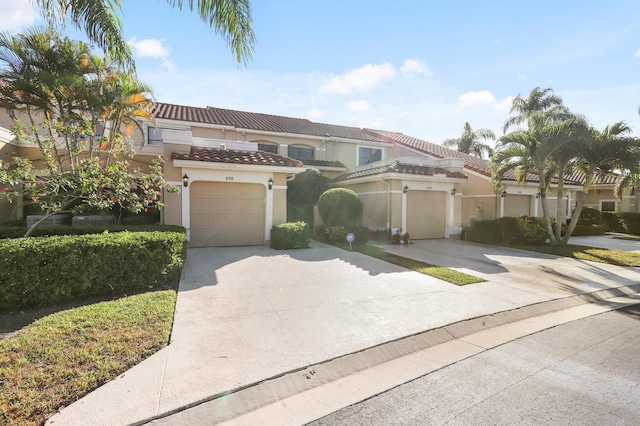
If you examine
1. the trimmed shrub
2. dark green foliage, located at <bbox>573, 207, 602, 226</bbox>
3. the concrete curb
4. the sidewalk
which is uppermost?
dark green foliage, located at <bbox>573, 207, 602, 226</bbox>

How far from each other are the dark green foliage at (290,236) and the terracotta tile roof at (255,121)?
916cm

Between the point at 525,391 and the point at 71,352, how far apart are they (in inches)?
206

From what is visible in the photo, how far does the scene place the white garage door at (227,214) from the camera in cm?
1198

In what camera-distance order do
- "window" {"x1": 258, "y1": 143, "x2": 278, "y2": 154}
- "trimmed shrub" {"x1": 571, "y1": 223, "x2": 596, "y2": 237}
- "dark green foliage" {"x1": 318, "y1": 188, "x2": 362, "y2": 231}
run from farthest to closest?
1. "window" {"x1": 258, "y1": 143, "x2": 278, "y2": 154}
2. "trimmed shrub" {"x1": 571, "y1": 223, "x2": 596, "y2": 237}
3. "dark green foliage" {"x1": 318, "y1": 188, "x2": 362, "y2": 231}

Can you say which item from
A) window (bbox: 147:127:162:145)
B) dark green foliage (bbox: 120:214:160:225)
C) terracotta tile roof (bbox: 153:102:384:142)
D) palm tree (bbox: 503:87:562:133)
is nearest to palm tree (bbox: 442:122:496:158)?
palm tree (bbox: 503:87:562:133)

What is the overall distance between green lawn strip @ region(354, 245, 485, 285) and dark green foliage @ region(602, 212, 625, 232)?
21.5 m

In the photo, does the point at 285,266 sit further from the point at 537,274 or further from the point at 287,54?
the point at 537,274

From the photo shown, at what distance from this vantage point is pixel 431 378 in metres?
3.63

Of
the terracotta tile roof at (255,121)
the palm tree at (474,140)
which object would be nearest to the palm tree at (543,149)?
the terracotta tile roof at (255,121)

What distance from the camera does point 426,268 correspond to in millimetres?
9203

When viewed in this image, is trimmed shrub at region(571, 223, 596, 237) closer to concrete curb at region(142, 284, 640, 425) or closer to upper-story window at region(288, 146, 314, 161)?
concrete curb at region(142, 284, 640, 425)

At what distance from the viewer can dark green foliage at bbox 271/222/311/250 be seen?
11.8 metres

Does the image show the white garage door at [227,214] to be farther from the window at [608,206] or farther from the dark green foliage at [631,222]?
the window at [608,206]

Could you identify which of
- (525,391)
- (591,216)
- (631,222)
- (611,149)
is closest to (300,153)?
(611,149)
